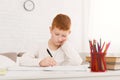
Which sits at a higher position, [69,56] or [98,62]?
[98,62]

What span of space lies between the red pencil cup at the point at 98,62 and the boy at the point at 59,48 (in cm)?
57

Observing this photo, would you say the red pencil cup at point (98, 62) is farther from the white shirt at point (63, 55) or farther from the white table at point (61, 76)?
the white shirt at point (63, 55)

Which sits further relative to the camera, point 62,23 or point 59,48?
point 59,48

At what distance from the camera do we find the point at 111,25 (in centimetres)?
484

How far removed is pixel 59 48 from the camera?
7.49 ft

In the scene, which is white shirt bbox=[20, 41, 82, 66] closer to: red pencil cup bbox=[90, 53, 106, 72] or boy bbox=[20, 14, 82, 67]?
boy bbox=[20, 14, 82, 67]

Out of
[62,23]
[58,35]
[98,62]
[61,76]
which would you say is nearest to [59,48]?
[58,35]

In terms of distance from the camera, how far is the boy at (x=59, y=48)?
6.89ft

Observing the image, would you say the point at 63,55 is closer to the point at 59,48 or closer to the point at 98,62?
the point at 59,48

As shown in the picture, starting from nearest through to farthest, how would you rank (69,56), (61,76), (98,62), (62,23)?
(61,76) → (98,62) → (62,23) → (69,56)

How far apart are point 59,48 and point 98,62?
80 cm

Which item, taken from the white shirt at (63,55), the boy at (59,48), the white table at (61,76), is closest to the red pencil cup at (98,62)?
the white table at (61,76)

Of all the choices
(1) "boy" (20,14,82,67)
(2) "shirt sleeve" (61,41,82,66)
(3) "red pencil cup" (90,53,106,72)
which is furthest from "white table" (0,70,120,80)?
(2) "shirt sleeve" (61,41,82,66)

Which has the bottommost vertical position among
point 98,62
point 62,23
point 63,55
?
point 63,55
